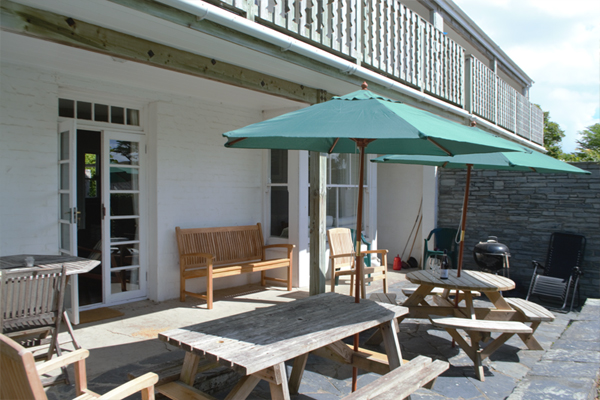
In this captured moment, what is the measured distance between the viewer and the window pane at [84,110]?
16.3ft

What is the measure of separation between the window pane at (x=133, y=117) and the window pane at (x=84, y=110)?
49 cm

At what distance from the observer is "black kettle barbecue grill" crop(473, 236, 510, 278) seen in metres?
6.19

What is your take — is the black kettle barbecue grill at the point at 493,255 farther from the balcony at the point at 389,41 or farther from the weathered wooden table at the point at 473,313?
the balcony at the point at 389,41

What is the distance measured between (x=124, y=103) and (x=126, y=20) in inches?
97.2

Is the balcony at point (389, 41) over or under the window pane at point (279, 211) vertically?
over

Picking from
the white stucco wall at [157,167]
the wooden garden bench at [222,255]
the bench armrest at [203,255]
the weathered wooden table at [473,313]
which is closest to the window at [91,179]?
the white stucco wall at [157,167]

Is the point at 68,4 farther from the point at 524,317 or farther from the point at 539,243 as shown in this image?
the point at 539,243

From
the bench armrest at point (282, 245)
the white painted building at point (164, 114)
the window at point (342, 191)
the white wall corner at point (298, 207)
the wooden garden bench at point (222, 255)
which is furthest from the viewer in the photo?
the window at point (342, 191)

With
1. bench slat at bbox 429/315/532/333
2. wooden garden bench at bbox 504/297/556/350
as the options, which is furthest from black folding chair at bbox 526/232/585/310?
bench slat at bbox 429/315/532/333

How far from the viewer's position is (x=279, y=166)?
6.66m

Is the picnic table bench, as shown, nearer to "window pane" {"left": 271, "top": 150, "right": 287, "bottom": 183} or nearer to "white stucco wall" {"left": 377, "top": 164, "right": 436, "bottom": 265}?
"window pane" {"left": 271, "top": 150, "right": 287, "bottom": 183}

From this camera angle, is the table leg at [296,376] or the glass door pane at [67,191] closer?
the table leg at [296,376]

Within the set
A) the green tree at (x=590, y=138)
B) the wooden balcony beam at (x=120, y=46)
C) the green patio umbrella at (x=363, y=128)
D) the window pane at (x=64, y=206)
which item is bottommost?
the window pane at (x=64, y=206)

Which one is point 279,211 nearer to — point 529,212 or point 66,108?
point 66,108
